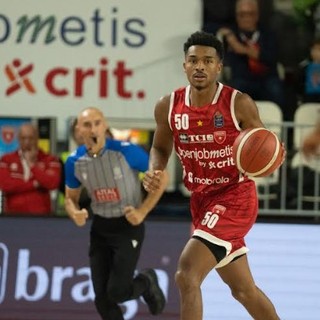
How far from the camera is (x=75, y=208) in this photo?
10.1 m

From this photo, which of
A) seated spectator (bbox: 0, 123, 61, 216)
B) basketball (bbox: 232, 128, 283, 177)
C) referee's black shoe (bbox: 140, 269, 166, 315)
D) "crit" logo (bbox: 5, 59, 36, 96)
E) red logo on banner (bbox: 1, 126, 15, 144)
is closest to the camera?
basketball (bbox: 232, 128, 283, 177)

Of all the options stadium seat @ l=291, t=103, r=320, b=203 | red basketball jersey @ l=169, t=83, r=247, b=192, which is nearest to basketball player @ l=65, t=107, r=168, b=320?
red basketball jersey @ l=169, t=83, r=247, b=192

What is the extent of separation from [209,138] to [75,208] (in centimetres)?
222

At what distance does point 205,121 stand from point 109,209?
6.99ft

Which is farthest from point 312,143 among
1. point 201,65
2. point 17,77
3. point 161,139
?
point 201,65

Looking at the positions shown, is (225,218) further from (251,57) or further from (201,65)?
(251,57)

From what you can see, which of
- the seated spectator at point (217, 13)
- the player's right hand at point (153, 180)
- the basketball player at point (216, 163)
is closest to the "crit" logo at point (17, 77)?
the seated spectator at point (217, 13)

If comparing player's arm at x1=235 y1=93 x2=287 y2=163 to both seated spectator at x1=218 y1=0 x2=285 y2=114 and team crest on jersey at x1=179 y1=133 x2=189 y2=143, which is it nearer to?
team crest on jersey at x1=179 y1=133 x2=189 y2=143

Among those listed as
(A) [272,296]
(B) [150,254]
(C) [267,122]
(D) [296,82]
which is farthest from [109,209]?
(D) [296,82]

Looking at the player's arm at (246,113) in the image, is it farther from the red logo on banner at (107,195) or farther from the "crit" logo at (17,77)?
the "crit" logo at (17,77)

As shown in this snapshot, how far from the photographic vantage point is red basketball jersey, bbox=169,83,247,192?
8.16 m

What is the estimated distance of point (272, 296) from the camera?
10773 mm

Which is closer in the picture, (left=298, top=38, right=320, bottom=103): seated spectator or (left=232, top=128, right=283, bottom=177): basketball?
(left=232, top=128, right=283, bottom=177): basketball

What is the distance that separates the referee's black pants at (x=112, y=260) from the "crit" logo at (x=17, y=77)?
9.45 feet
